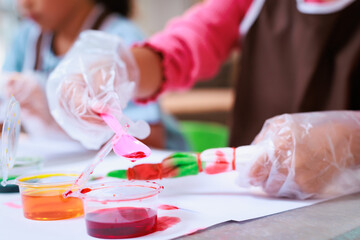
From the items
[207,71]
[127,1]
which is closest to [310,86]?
[207,71]

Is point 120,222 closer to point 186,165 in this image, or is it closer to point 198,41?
point 186,165

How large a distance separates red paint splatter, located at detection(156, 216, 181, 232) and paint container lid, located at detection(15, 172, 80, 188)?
0.12 m

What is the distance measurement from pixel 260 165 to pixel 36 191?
0.86 feet

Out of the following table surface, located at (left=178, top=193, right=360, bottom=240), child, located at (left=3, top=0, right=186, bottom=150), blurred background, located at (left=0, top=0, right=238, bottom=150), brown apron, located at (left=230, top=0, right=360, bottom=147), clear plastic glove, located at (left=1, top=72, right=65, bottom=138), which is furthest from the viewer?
blurred background, located at (left=0, top=0, right=238, bottom=150)

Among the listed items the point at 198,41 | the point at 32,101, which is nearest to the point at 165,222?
the point at 198,41

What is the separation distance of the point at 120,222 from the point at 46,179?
0.18 meters

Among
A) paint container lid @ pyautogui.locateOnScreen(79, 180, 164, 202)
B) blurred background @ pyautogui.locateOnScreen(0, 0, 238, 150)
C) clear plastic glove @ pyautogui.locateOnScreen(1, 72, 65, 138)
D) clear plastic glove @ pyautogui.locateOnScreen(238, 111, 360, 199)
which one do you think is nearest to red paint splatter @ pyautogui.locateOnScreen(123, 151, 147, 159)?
paint container lid @ pyautogui.locateOnScreen(79, 180, 164, 202)

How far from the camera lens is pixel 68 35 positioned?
5.07ft

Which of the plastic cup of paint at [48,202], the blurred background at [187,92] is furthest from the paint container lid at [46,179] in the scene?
the blurred background at [187,92]

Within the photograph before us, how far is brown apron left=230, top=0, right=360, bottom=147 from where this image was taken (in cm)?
Result: 81

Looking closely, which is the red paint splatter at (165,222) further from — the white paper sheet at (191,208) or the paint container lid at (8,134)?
the paint container lid at (8,134)

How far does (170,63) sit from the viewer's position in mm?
853

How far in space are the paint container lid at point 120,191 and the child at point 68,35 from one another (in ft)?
2.76

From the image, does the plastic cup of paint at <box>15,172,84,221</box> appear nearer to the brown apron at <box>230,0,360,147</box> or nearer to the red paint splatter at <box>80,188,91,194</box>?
the red paint splatter at <box>80,188,91,194</box>
